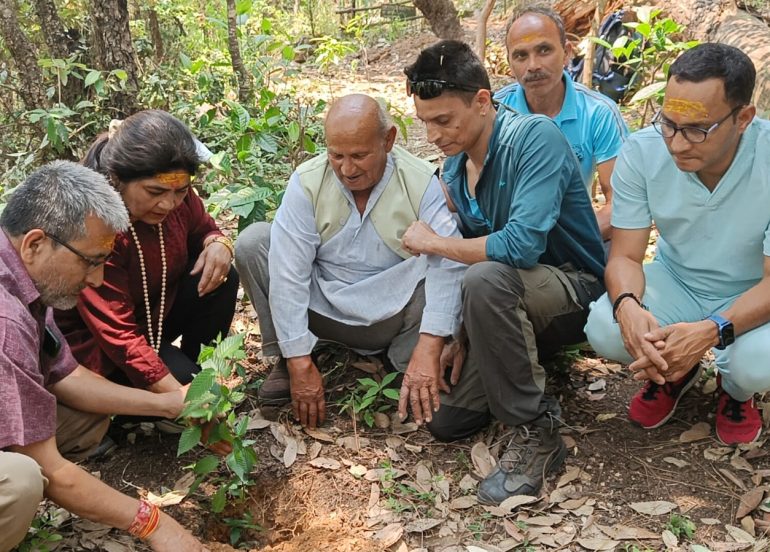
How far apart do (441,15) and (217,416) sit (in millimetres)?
4786

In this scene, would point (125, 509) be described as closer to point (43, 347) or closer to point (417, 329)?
point (43, 347)

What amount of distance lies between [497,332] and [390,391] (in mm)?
600

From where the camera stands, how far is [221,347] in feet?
8.20

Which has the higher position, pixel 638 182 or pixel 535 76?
pixel 535 76

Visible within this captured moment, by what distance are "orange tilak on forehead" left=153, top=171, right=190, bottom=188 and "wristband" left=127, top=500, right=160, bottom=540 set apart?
3.79 feet

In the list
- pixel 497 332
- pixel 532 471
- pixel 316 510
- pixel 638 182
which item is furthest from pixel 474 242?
pixel 316 510

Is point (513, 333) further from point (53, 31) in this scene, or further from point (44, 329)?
point (53, 31)

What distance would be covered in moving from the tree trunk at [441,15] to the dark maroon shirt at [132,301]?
3.75 meters

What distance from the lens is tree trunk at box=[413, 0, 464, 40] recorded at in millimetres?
6164

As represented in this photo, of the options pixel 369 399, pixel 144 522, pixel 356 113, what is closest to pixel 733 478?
pixel 369 399

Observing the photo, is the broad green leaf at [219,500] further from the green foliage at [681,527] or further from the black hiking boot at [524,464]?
the green foliage at [681,527]

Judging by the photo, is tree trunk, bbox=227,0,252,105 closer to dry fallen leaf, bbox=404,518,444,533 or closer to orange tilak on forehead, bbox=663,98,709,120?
orange tilak on forehead, bbox=663,98,709,120

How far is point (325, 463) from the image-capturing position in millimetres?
2988

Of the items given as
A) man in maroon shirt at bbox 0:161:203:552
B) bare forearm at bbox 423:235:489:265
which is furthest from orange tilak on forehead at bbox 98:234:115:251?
bare forearm at bbox 423:235:489:265
